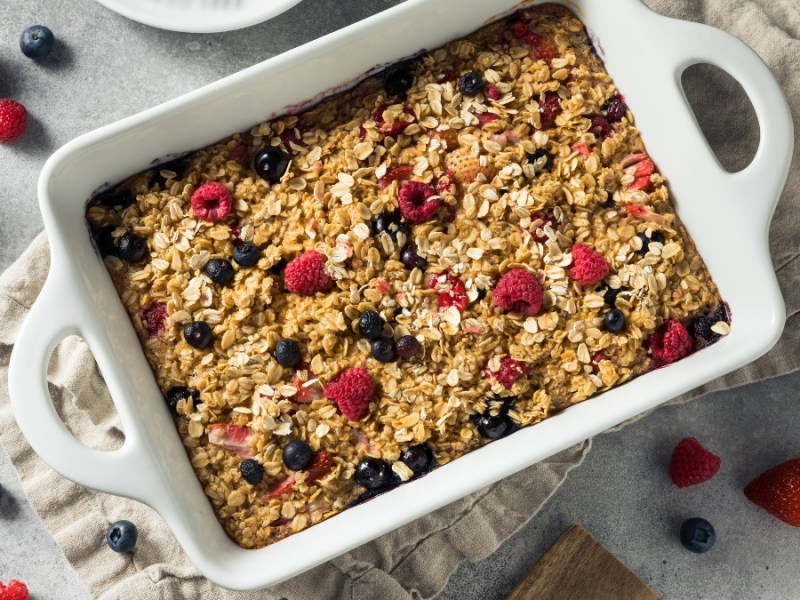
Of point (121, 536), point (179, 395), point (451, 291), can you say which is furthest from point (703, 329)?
point (121, 536)

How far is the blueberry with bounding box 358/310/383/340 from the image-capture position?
1750 mm

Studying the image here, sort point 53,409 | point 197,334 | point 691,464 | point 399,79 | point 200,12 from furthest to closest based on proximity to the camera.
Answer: point 691,464, point 200,12, point 399,79, point 197,334, point 53,409

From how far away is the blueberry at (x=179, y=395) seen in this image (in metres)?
1.78

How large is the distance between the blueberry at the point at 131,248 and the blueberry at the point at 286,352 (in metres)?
0.34

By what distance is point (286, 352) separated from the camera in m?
1.74

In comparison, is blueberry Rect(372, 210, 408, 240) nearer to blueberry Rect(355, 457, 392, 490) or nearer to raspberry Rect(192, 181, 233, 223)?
raspberry Rect(192, 181, 233, 223)

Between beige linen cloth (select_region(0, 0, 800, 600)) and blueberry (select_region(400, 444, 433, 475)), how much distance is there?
32 cm

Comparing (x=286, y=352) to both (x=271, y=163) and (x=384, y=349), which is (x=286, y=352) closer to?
(x=384, y=349)

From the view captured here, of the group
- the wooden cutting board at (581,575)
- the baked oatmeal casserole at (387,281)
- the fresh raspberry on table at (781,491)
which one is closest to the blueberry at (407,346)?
the baked oatmeal casserole at (387,281)

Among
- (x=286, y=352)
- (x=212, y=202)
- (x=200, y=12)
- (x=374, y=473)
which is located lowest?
(x=374, y=473)

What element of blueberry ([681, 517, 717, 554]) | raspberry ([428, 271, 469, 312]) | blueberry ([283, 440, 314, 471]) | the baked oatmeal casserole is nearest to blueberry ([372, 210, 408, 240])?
the baked oatmeal casserole

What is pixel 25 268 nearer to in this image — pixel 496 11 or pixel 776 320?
pixel 496 11

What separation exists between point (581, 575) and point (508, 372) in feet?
2.22

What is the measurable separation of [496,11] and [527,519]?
1186 millimetres
